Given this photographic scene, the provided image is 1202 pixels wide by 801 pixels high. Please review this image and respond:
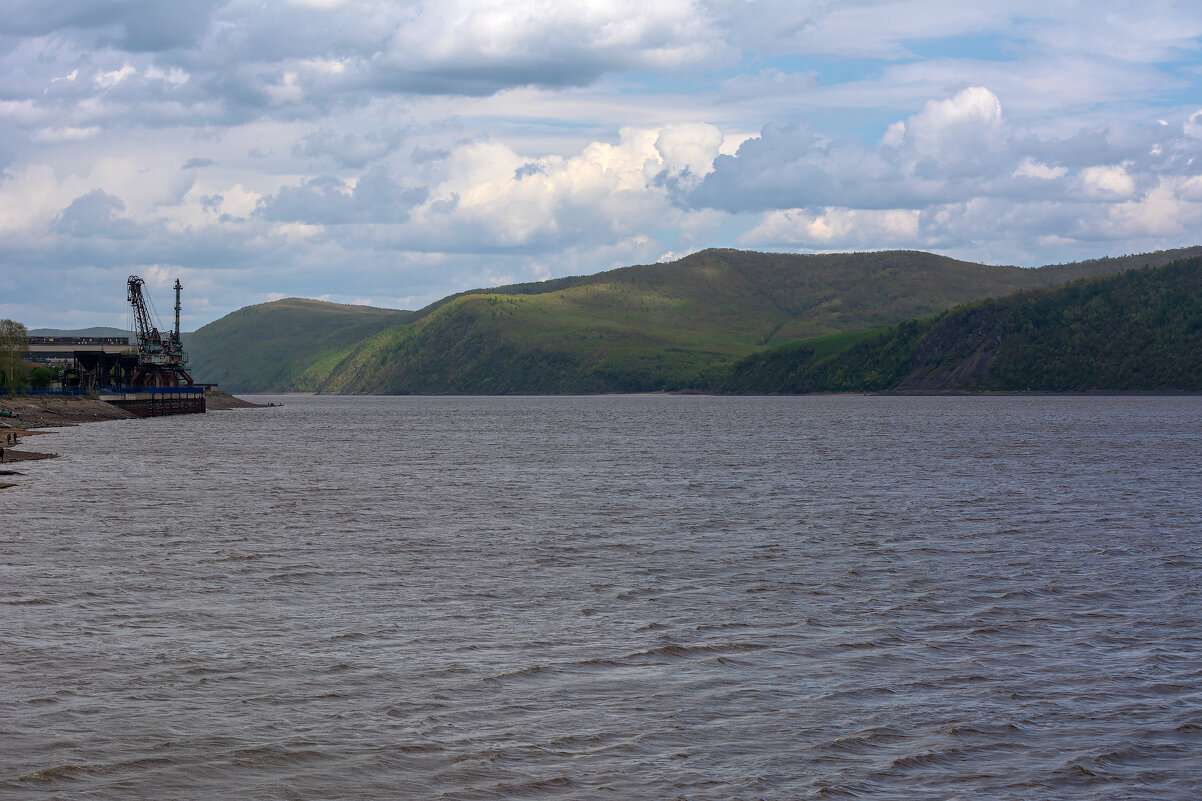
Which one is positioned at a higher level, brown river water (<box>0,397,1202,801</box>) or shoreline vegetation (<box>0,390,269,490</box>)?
shoreline vegetation (<box>0,390,269,490</box>)

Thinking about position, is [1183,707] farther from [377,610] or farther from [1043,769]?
[377,610]

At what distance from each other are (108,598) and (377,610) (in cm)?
736

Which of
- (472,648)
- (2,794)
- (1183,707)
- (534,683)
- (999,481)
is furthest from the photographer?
(999,481)

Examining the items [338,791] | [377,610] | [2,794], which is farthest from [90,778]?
[377,610]

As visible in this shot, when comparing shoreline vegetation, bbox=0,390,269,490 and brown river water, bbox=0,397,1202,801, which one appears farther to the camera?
shoreline vegetation, bbox=0,390,269,490

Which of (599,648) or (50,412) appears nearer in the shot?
(599,648)

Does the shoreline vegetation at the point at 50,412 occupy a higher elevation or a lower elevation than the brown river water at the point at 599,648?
higher

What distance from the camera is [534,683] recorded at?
70.2ft

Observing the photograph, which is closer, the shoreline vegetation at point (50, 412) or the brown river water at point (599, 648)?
the brown river water at point (599, 648)

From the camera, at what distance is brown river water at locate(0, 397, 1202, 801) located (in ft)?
55.2

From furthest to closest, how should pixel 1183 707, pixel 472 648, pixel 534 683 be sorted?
1. pixel 472 648
2. pixel 534 683
3. pixel 1183 707

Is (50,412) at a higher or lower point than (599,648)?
higher

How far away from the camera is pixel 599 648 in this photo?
80.0 feet

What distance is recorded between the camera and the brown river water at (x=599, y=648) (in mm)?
16812
